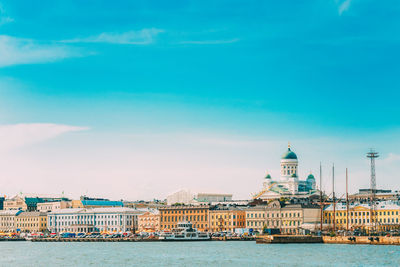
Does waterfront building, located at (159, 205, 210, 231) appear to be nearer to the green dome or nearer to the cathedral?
the cathedral

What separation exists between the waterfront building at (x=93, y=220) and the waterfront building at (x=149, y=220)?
184 cm

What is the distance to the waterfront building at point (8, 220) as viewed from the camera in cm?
19046

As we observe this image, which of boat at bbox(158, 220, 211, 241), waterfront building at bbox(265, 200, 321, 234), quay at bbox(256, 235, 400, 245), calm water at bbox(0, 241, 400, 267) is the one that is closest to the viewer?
calm water at bbox(0, 241, 400, 267)

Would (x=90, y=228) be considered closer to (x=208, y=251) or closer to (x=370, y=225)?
(x=370, y=225)

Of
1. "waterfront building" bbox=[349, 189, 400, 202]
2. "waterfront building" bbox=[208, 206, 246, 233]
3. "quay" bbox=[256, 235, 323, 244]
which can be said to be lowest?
"quay" bbox=[256, 235, 323, 244]

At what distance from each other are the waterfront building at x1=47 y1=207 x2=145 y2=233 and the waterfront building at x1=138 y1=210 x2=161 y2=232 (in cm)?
184

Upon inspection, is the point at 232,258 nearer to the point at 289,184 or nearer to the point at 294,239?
the point at 294,239

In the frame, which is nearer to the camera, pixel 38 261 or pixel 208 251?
pixel 38 261

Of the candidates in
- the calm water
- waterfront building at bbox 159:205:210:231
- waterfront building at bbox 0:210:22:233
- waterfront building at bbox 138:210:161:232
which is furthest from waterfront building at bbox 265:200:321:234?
waterfront building at bbox 0:210:22:233

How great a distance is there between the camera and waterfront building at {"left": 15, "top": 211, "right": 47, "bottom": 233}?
182250mm

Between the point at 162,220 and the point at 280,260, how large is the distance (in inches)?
3317

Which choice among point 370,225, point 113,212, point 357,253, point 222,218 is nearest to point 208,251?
point 357,253

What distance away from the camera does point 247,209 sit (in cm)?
15112

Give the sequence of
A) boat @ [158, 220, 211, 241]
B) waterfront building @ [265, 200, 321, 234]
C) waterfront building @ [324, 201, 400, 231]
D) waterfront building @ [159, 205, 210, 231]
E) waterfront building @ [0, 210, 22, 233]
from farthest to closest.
A: waterfront building @ [0, 210, 22, 233] → waterfront building @ [159, 205, 210, 231] → waterfront building @ [265, 200, 321, 234] → waterfront building @ [324, 201, 400, 231] → boat @ [158, 220, 211, 241]
